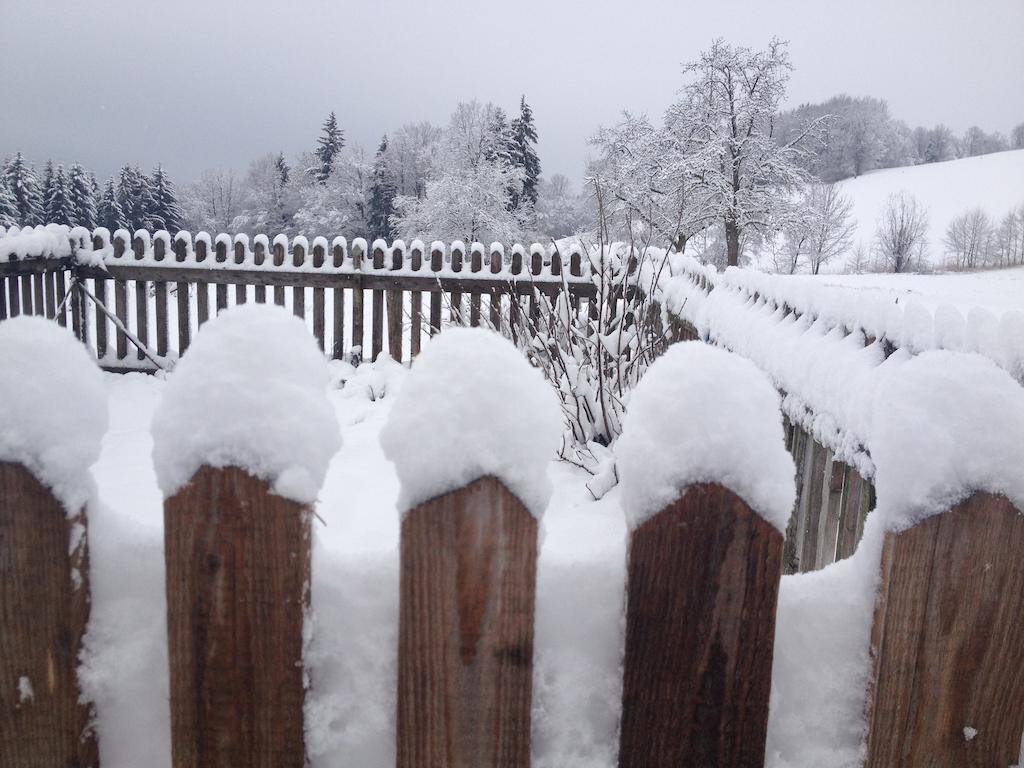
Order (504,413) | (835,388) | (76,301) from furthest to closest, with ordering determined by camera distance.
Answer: (76,301)
(835,388)
(504,413)

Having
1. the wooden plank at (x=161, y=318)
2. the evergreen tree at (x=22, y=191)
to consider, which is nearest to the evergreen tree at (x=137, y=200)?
the evergreen tree at (x=22, y=191)

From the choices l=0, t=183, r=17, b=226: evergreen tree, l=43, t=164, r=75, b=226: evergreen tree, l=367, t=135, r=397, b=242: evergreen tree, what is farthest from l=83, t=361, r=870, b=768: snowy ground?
l=43, t=164, r=75, b=226: evergreen tree

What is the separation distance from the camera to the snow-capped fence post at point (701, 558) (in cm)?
66

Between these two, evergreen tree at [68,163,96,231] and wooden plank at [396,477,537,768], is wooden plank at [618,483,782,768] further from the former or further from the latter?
evergreen tree at [68,163,96,231]

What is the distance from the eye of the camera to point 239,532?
679 mm

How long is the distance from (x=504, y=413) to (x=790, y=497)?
313mm

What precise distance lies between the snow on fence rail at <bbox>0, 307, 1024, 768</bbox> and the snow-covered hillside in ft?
124

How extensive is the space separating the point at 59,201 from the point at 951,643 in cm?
4194

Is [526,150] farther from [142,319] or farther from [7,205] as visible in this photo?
[142,319]

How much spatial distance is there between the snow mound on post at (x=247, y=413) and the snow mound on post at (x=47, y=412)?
0.11 m

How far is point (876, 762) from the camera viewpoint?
0.73 meters

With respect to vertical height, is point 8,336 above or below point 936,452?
above

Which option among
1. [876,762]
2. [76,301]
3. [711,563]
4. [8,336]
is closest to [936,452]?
[711,563]

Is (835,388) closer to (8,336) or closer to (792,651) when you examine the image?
(792,651)
